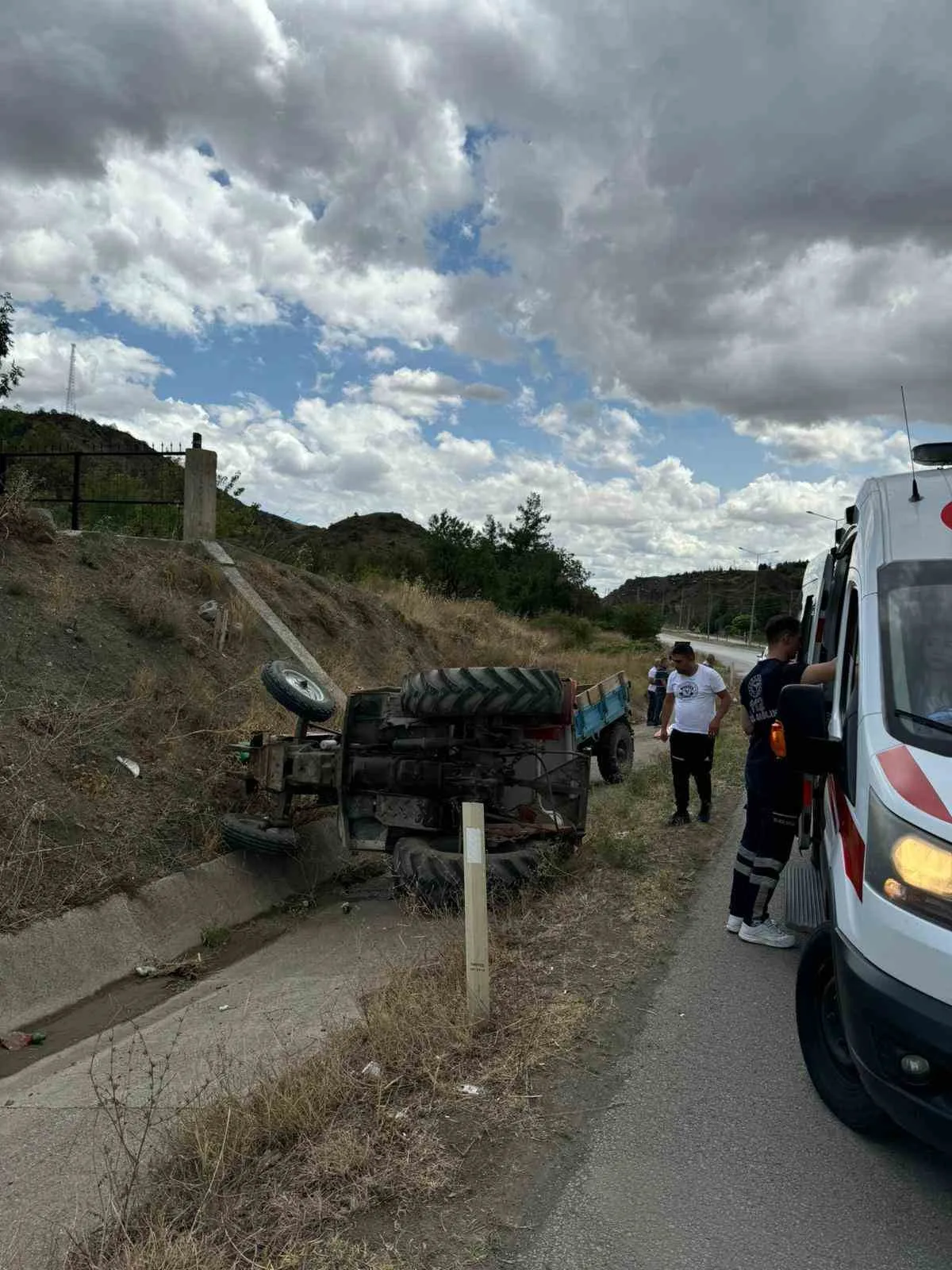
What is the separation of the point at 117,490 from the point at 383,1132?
1579 centimetres

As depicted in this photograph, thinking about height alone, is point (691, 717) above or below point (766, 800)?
above

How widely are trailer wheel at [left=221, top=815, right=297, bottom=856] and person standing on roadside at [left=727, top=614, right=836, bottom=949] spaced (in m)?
3.65

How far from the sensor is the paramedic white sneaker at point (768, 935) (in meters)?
5.39

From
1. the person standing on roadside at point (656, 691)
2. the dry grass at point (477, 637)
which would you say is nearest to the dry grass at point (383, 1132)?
the dry grass at point (477, 637)

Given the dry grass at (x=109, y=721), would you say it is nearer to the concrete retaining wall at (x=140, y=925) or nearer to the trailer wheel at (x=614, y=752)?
the concrete retaining wall at (x=140, y=925)

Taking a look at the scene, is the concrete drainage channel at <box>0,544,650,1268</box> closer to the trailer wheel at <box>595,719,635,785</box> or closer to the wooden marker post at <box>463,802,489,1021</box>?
the wooden marker post at <box>463,802,489,1021</box>

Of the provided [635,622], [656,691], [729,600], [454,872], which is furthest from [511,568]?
[729,600]

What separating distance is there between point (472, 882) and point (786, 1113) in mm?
1637

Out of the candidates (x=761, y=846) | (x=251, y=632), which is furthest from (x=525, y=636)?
(x=761, y=846)

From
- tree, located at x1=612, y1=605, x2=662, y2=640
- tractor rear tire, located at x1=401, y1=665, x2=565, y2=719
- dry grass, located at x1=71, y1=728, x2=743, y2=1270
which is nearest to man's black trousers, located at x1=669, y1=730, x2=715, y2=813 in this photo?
tractor rear tire, located at x1=401, y1=665, x2=565, y2=719

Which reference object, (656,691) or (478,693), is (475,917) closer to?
(478,693)

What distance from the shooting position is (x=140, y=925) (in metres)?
6.58

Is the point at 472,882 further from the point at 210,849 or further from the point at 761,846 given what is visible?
the point at 210,849

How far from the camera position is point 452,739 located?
7.14 m
